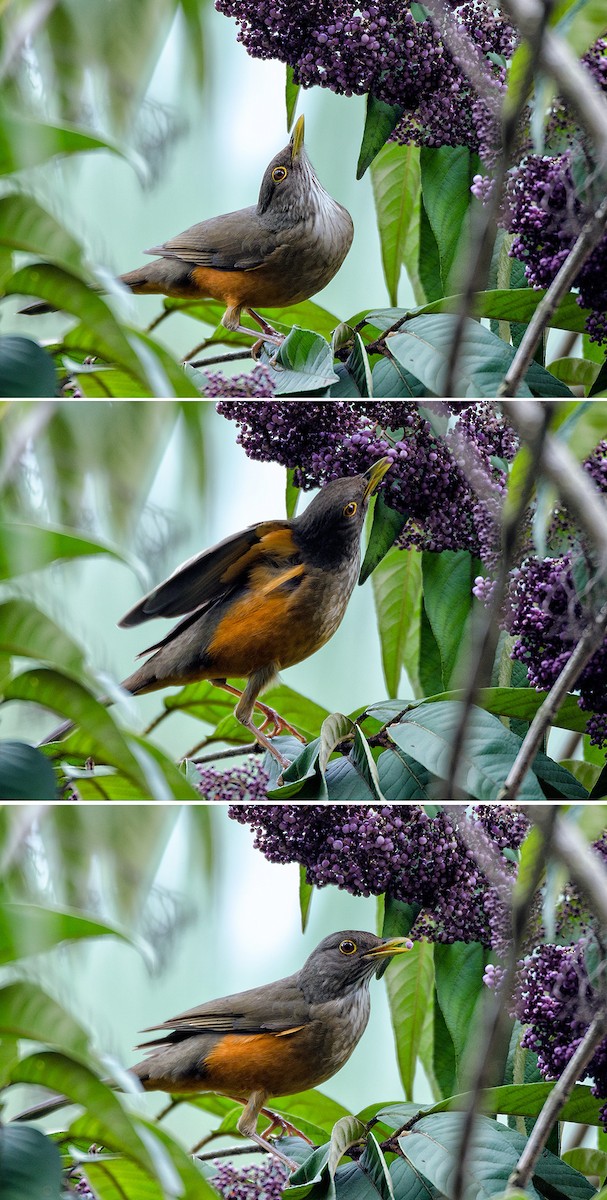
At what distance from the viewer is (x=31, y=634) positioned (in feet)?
2.29

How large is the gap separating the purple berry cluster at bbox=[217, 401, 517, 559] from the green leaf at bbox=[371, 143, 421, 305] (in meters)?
0.12

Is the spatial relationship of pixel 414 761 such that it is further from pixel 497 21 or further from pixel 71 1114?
pixel 497 21

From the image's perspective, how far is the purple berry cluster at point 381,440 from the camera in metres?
0.90

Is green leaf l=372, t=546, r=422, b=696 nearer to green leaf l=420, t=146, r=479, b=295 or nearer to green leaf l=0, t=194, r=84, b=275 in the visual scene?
green leaf l=420, t=146, r=479, b=295

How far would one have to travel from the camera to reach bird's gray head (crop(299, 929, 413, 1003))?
2.85 feet

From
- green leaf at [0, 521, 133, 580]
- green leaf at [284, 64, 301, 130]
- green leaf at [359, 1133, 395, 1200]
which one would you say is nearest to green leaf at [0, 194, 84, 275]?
green leaf at [0, 521, 133, 580]

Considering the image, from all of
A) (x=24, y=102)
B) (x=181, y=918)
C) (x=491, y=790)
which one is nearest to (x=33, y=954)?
(x=181, y=918)

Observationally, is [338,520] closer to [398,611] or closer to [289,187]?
[398,611]

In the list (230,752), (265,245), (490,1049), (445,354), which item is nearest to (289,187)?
(265,245)

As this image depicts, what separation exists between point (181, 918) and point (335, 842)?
0.12m

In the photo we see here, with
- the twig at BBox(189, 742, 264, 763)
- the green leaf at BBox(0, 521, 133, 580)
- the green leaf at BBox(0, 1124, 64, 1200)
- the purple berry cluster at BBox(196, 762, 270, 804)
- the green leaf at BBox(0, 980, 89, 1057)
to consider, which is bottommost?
the green leaf at BBox(0, 1124, 64, 1200)

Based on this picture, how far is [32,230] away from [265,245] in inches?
9.2

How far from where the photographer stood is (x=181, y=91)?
2.99ft

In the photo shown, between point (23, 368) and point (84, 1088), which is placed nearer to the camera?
point (84, 1088)
